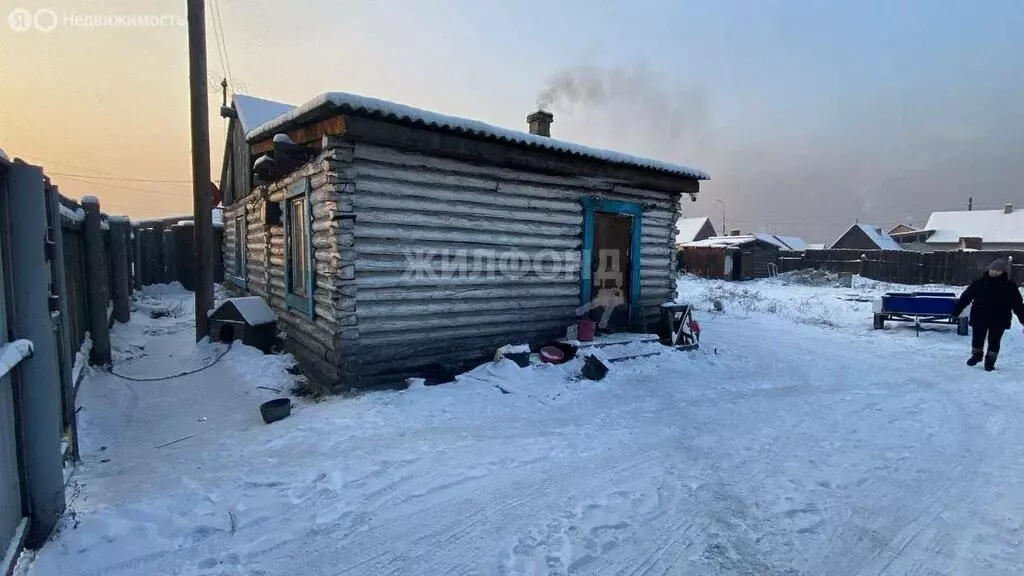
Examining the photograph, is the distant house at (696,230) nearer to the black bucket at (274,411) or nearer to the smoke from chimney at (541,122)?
the smoke from chimney at (541,122)

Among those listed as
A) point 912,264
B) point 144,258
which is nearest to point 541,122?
point 144,258

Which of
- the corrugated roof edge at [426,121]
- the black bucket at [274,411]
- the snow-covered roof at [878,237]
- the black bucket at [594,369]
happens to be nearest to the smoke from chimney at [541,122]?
the corrugated roof edge at [426,121]

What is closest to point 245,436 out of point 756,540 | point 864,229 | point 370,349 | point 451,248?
point 370,349

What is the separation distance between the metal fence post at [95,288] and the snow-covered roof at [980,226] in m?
59.7

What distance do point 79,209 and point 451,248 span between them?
17.2 feet

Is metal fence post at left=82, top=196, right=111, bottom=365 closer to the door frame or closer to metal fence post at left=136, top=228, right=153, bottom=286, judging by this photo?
the door frame

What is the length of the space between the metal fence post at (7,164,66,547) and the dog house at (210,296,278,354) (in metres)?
5.86

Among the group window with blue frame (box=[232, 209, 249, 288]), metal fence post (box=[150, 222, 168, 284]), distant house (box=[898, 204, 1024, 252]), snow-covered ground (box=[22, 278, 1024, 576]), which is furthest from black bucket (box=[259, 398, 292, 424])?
distant house (box=[898, 204, 1024, 252])

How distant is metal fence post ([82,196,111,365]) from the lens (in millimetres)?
6777

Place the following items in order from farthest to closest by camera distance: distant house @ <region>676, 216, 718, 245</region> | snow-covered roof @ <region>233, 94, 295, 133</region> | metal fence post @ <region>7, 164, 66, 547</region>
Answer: distant house @ <region>676, 216, 718, 245</region> < snow-covered roof @ <region>233, 94, 295, 133</region> < metal fence post @ <region>7, 164, 66, 547</region>

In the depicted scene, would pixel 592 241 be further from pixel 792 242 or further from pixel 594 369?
pixel 792 242

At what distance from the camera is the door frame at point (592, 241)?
27.1 feet

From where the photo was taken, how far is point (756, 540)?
10.4ft

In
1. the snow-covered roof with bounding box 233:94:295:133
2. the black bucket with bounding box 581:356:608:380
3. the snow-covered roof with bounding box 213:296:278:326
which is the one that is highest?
the snow-covered roof with bounding box 233:94:295:133
